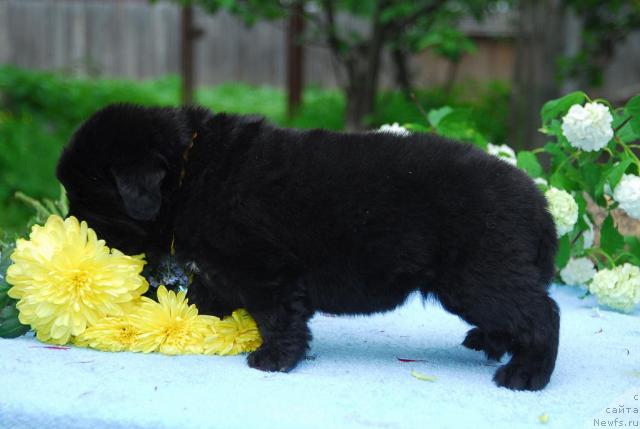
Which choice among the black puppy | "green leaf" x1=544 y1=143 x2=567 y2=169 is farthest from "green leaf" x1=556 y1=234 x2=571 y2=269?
the black puppy

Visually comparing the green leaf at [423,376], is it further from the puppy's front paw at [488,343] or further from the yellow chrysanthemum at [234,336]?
the yellow chrysanthemum at [234,336]

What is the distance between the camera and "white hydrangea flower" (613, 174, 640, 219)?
11.0 ft

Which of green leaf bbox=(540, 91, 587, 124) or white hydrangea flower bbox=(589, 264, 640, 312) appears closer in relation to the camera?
white hydrangea flower bbox=(589, 264, 640, 312)

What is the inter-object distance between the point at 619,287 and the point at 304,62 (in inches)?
310

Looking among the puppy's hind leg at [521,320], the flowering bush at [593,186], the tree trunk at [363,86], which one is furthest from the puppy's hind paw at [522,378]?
the tree trunk at [363,86]

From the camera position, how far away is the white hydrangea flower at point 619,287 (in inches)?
135

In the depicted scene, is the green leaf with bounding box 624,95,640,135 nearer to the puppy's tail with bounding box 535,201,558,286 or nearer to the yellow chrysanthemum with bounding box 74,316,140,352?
the puppy's tail with bounding box 535,201,558,286

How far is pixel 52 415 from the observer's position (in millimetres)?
2039

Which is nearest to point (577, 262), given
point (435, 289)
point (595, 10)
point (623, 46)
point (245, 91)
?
point (435, 289)

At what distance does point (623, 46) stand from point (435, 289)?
338 inches

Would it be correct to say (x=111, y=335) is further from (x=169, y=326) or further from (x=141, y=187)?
(x=141, y=187)

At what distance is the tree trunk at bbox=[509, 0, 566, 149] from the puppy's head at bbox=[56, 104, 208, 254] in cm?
493

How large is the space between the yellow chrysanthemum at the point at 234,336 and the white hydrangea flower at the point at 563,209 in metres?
1.52

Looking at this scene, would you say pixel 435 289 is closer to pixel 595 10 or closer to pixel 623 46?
pixel 595 10
